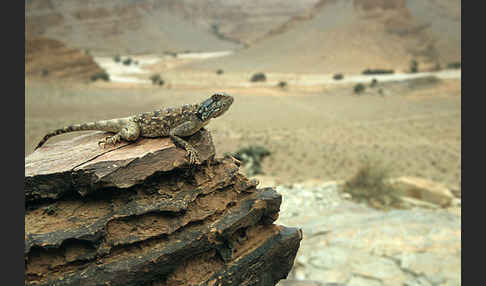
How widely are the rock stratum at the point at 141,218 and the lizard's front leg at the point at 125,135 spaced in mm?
90

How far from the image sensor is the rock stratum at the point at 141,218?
3.21 metres

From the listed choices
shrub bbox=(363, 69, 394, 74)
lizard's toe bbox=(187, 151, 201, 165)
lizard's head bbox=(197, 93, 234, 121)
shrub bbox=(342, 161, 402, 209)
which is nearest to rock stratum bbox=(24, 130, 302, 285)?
lizard's toe bbox=(187, 151, 201, 165)

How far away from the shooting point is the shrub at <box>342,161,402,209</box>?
10.9 m

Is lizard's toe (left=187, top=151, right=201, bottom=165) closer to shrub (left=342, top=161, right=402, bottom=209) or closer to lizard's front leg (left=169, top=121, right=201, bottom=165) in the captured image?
lizard's front leg (left=169, top=121, right=201, bottom=165)

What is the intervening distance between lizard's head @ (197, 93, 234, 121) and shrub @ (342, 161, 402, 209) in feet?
25.4

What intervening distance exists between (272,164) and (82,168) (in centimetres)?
1064

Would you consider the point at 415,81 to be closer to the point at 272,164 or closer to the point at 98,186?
the point at 272,164

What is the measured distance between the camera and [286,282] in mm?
5223

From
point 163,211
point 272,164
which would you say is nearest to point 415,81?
point 272,164

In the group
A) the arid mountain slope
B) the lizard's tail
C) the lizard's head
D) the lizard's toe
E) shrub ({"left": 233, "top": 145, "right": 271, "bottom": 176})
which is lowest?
shrub ({"left": 233, "top": 145, "right": 271, "bottom": 176})

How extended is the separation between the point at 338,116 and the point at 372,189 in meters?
10.1

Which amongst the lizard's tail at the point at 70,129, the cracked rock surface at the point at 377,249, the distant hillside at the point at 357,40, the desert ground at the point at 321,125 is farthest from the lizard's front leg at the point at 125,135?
the distant hillside at the point at 357,40

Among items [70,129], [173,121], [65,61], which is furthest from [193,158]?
[65,61]

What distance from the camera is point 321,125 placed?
18.7 metres
